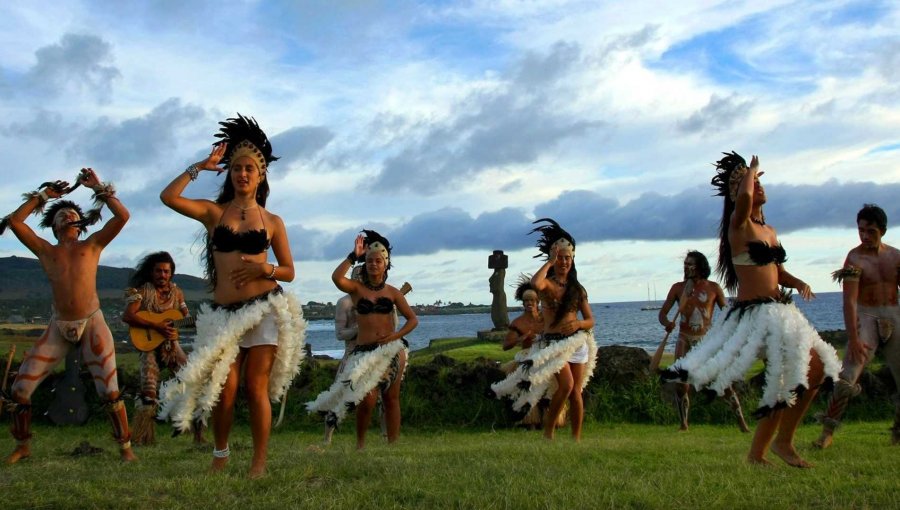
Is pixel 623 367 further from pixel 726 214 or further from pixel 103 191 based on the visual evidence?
pixel 103 191

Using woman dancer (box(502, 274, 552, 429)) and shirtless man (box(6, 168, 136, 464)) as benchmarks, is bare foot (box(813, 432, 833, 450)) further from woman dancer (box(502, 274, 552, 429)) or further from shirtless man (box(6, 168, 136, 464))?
shirtless man (box(6, 168, 136, 464))

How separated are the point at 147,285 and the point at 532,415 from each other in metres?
5.26

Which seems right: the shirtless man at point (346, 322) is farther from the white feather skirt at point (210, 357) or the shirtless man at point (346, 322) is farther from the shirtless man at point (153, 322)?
the white feather skirt at point (210, 357)

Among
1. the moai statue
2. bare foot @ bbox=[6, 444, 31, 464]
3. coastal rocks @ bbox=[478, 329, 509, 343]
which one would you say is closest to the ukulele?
bare foot @ bbox=[6, 444, 31, 464]

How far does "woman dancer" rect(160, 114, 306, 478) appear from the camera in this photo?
5691 mm

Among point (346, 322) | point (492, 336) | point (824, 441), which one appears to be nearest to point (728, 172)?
point (824, 441)

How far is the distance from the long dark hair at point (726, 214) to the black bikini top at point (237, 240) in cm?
361

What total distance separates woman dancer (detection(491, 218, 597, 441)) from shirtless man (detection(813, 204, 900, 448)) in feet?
8.46

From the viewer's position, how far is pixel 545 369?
353 inches

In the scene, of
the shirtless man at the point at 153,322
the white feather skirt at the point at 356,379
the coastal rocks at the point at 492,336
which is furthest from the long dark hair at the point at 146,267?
the coastal rocks at the point at 492,336

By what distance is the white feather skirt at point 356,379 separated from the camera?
26.7 ft

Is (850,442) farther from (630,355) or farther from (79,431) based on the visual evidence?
(79,431)

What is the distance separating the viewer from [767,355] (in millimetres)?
5953

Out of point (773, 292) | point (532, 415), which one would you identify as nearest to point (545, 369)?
point (532, 415)
